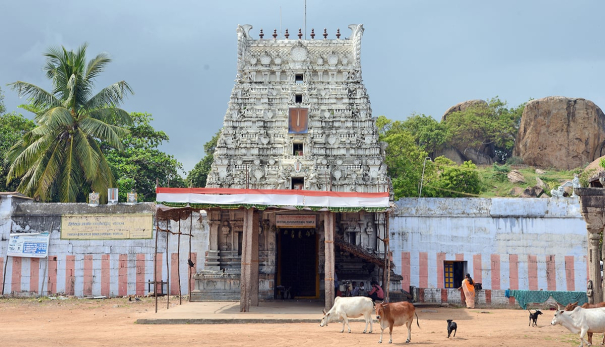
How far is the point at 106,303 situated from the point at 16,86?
13.9 metres

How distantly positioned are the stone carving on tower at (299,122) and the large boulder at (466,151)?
134ft

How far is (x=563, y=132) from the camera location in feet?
208

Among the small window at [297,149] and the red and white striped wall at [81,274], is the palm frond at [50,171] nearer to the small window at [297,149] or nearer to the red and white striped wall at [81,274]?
the red and white striped wall at [81,274]

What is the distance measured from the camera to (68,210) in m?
31.1

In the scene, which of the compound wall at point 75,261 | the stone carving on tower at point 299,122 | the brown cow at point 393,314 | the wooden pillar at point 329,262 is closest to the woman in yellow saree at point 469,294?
the stone carving on tower at point 299,122

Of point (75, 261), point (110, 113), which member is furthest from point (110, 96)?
point (75, 261)

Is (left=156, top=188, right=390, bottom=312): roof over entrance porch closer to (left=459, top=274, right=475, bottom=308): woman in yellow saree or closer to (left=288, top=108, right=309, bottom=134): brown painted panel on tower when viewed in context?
(left=459, top=274, right=475, bottom=308): woman in yellow saree

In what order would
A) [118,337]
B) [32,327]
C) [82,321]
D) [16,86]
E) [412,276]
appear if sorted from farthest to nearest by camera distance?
[16,86] → [412,276] → [82,321] → [32,327] → [118,337]

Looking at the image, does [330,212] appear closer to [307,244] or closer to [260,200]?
[260,200]

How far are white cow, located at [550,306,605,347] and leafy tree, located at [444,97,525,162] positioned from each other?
5476 cm

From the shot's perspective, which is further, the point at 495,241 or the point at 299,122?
the point at 299,122

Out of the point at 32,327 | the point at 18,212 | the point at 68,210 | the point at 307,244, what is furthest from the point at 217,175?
the point at 32,327

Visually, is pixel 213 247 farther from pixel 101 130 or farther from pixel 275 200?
pixel 101 130

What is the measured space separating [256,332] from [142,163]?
32.2 meters
